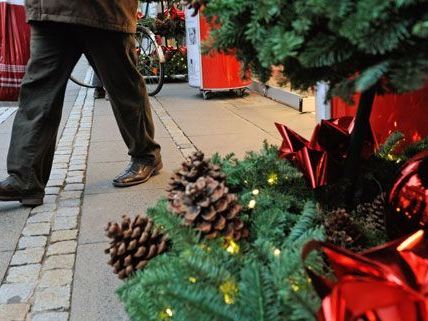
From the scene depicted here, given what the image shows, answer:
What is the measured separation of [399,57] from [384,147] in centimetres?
133

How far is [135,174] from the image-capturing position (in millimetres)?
3936

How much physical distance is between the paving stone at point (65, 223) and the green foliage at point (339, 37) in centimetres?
209

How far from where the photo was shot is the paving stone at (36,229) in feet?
10.2

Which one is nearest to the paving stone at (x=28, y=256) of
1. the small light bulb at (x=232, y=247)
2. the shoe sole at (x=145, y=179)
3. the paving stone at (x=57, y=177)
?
the shoe sole at (x=145, y=179)

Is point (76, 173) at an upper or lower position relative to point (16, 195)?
lower

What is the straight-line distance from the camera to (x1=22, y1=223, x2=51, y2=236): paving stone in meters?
3.10

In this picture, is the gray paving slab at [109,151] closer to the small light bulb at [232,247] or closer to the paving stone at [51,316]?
the paving stone at [51,316]

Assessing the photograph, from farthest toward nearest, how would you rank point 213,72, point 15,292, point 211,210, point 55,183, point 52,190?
point 213,72 < point 55,183 < point 52,190 < point 15,292 < point 211,210

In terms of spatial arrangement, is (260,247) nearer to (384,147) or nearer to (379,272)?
(379,272)

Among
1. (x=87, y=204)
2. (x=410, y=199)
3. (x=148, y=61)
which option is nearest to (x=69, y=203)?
(x=87, y=204)

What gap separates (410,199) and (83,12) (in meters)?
2.20

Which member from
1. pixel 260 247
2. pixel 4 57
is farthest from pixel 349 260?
pixel 4 57

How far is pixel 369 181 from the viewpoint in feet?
7.29

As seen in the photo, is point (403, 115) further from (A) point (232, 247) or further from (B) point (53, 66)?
(B) point (53, 66)
